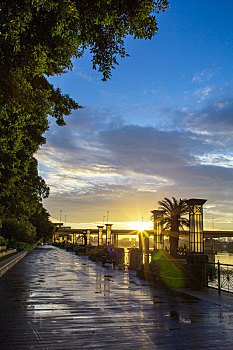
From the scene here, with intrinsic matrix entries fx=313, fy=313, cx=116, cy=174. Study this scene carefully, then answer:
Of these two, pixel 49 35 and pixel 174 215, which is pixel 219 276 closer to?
pixel 49 35

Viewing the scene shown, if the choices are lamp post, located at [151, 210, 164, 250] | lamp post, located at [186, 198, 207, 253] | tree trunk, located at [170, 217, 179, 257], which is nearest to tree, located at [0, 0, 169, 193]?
lamp post, located at [186, 198, 207, 253]

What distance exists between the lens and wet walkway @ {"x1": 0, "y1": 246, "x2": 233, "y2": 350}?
5.76 m

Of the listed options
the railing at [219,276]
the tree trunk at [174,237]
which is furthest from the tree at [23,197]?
the tree trunk at [174,237]

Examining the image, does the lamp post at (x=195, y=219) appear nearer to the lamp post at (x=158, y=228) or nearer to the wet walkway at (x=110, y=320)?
the wet walkway at (x=110, y=320)

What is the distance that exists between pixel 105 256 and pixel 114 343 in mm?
20022

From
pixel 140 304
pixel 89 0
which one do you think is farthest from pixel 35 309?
pixel 89 0

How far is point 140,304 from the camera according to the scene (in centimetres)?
951

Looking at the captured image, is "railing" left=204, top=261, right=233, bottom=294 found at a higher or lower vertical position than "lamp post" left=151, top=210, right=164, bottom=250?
A: lower

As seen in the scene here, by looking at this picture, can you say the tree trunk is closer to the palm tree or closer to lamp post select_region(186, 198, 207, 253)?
the palm tree

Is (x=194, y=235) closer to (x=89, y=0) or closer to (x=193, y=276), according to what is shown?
(x=193, y=276)

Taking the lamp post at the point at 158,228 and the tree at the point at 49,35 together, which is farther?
the lamp post at the point at 158,228

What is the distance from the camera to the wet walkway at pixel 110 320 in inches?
227

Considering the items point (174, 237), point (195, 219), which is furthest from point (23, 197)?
point (174, 237)

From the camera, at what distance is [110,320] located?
7383mm
